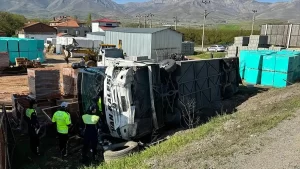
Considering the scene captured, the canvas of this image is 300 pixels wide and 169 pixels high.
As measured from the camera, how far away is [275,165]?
Result: 481 cm

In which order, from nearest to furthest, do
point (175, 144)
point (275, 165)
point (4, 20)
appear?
point (275, 165), point (175, 144), point (4, 20)

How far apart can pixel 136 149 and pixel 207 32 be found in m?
55.1

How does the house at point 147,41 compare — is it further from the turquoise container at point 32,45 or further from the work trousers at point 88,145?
the work trousers at point 88,145

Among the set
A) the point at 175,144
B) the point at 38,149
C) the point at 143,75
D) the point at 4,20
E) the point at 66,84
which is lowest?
the point at 38,149

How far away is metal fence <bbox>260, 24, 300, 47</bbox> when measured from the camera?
2675 centimetres

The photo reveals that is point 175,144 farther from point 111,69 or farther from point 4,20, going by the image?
point 4,20

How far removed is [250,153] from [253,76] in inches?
447

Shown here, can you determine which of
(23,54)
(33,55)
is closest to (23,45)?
(23,54)

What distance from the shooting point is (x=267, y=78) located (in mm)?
15359

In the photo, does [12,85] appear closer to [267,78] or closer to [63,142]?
[63,142]

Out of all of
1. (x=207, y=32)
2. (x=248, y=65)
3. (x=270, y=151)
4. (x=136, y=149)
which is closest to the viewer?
(x=270, y=151)

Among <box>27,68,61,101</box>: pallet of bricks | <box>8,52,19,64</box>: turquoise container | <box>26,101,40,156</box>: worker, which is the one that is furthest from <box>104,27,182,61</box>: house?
<box>26,101,40,156</box>: worker

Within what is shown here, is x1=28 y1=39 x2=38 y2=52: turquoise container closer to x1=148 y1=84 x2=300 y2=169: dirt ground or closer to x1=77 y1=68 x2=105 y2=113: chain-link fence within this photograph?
x1=77 y1=68 x2=105 y2=113: chain-link fence

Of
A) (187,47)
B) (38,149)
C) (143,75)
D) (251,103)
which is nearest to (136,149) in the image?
(143,75)
